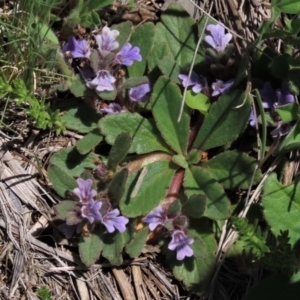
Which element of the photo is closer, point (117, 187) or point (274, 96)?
point (117, 187)

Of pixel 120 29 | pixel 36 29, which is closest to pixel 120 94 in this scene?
pixel 120 29

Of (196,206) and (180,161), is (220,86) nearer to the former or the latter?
(180,161)

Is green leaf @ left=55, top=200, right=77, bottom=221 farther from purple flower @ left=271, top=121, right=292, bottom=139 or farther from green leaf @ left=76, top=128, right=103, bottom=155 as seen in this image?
purple flower @ left=271, top=121, right=292, bottom=139

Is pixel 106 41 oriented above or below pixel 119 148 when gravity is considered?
above

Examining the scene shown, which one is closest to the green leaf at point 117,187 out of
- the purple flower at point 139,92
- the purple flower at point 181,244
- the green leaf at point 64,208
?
the green leaf at point 64,208

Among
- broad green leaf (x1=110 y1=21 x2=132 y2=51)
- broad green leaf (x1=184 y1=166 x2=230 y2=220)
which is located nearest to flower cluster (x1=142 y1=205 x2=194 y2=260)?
broad green leaf (x1=184 y1=166 x2=230 y2=220)

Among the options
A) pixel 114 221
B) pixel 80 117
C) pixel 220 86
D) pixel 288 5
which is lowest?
pixel 114 221

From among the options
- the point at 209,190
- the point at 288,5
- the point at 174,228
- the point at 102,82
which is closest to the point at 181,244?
the point at 174,228
